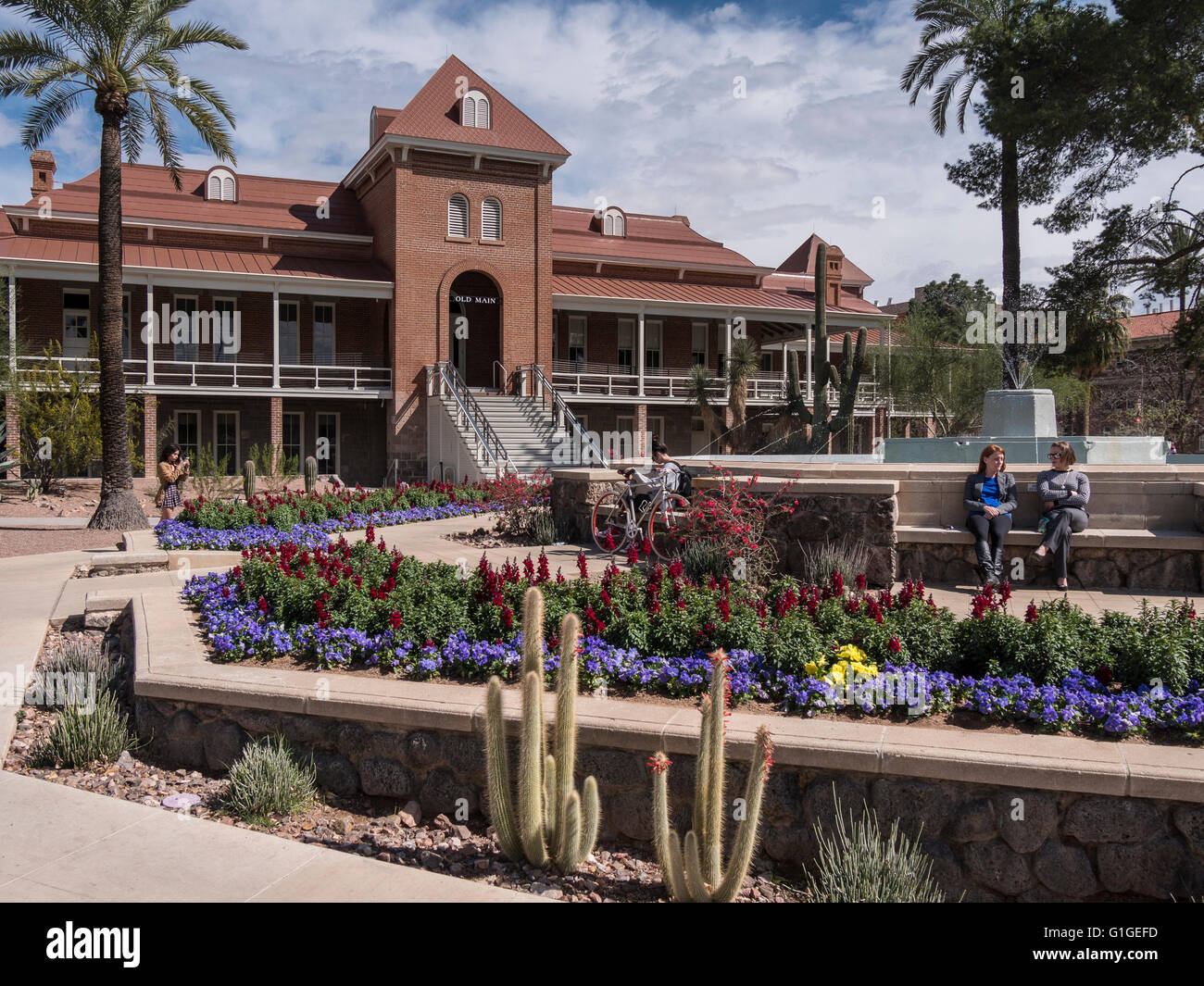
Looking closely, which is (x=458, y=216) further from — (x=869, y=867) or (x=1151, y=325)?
(x=1151, y=325)

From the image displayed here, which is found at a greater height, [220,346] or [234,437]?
[220,346]

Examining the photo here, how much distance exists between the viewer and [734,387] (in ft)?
96.3

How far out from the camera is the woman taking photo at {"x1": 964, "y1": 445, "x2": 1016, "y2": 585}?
8.53 metres

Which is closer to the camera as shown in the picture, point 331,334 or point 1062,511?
point 1062,511

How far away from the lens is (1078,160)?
869 inches

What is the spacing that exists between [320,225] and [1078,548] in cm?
2597

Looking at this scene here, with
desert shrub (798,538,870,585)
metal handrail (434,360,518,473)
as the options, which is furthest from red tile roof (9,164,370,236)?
desert shrub (798,538,870,585)

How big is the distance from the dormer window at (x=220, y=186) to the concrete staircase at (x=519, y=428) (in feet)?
34.8

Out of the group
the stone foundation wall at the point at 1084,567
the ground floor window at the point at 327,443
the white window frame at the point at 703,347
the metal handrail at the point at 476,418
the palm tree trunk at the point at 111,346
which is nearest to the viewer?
the stone foundation wall at the point at 1084,567

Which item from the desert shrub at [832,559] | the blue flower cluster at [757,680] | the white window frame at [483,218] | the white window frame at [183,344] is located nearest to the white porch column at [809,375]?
the white window frame at [483,218]

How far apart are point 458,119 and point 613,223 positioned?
26.6 feet

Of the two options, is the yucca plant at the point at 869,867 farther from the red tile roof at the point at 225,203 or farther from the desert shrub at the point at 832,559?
the red tile roof at the point at 225,203

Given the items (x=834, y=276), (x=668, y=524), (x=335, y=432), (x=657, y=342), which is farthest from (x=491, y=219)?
(x=668, y=524)

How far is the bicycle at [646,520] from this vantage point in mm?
9844
